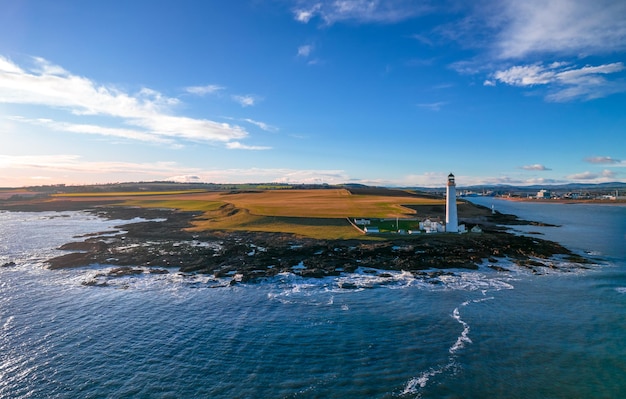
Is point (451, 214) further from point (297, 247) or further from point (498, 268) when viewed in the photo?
point (297, 247)

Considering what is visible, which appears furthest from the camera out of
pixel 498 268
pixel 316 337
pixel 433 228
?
pixel 433 228

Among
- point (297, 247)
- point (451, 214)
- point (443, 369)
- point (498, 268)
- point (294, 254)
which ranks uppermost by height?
point (451, 214)

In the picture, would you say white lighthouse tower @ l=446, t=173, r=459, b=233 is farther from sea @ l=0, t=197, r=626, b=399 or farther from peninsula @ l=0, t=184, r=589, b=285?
sea @ l=0, t=197, r=626, b=399

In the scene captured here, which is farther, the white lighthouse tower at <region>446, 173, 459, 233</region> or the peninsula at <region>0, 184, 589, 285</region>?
the white lighthouse tower at <region>446, 173, 459, 233</region>

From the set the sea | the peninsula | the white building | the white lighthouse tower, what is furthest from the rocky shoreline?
the white building

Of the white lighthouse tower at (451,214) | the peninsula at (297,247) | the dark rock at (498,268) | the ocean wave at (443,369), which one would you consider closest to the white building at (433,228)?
the white lighthouse tower at (451,214)

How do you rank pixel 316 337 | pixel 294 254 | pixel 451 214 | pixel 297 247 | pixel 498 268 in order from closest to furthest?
1. pixel 316 337
2. pixel 498 268
3. pixel 294 254
4. pixel 297 247
5. pixel 451 214

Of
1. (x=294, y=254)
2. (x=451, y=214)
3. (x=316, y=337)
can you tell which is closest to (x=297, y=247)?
(x=294, y=254)
